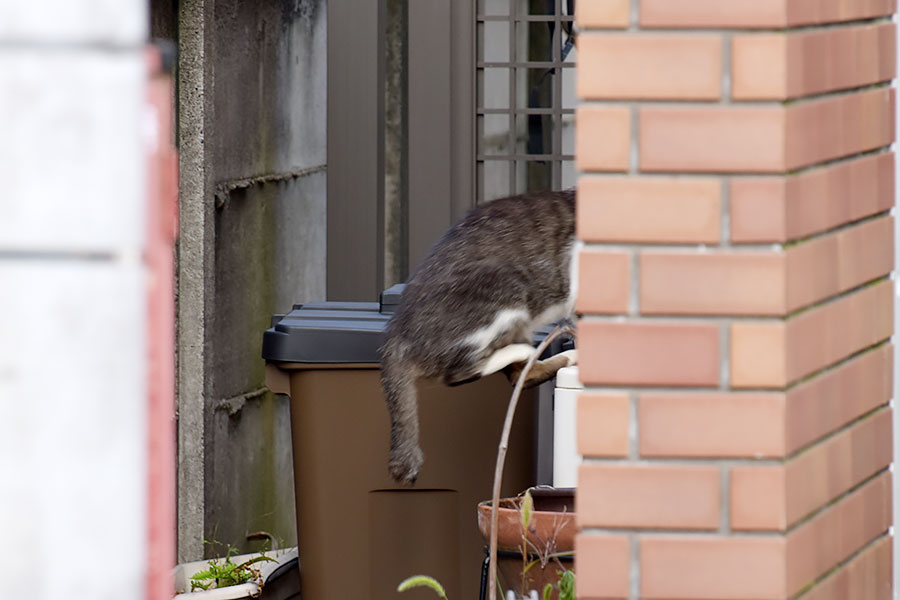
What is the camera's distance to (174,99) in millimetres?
4641

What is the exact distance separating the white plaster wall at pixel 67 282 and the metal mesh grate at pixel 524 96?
379 cm

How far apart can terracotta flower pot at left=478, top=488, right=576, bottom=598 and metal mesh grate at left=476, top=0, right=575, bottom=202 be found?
→ 2.04 m

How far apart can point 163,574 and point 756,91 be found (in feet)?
3.23

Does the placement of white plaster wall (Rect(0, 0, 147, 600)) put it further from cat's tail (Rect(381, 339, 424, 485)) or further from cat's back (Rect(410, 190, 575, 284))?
cat's back (Rect(410, 190, 575, 284))

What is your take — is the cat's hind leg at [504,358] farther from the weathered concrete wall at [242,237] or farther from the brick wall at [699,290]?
the brick wall at [699,290]

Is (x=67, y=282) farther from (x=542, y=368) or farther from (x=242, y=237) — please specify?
(x=242, y=237)

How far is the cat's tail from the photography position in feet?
11.7

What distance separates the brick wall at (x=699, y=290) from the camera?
5.98ft

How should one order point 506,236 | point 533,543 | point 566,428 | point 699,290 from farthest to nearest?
point 506,236
point 566,428
point 533,543
point 699,290

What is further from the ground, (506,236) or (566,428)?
(506,236)

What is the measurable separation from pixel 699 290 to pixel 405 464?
179 cm

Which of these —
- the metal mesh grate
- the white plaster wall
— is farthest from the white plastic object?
the white plaster wall

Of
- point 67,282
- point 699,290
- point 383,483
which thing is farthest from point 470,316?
point 67,282

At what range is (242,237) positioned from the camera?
5078 millimetres
